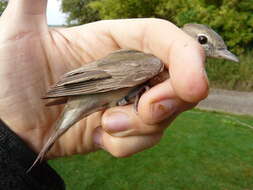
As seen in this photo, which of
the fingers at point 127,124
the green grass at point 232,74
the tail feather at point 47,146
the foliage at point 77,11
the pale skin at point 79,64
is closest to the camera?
the pale skin at point 79,64

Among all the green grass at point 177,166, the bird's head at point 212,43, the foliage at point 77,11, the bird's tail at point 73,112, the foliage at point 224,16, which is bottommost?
Result: the foliage at point 77,11

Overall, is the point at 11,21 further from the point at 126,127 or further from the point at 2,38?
the point at 126,127

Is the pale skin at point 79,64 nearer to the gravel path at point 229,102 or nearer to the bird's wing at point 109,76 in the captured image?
the bird's wing at point 109,76

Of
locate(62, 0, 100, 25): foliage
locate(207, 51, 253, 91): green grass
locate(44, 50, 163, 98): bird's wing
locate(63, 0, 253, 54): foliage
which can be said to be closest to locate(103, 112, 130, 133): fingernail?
locate(44, 50, 163, 98): bird's wing

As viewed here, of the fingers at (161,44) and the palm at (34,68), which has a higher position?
the fingers at (161,44)

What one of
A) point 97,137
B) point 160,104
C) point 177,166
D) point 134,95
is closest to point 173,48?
point 160,104

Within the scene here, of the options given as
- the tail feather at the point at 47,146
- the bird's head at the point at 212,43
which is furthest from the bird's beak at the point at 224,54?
the tail feather at the point at 47,146

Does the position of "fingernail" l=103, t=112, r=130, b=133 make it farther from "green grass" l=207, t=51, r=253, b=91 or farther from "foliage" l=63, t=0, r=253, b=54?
"foliage" l=63, t=0, r=253, b=54

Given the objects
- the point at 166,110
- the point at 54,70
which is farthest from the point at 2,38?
the point at 166,110
